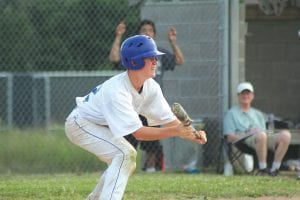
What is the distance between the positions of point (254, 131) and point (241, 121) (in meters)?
0.25

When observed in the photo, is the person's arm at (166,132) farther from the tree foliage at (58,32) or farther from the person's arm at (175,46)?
the tree foliage at (58,32)

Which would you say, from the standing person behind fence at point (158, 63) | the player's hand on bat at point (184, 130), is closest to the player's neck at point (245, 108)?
the standing person behind fence at point (158, 63)

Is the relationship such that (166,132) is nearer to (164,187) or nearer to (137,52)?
(137,52)

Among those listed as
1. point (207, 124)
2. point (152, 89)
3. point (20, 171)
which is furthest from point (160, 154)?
point (152, 89)

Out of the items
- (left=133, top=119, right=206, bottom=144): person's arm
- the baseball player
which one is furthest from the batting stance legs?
(left=133, top=119, right=206, bottom=144): person's arm

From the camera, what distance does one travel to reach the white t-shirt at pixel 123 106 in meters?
6.71

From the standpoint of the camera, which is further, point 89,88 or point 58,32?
point 58,32

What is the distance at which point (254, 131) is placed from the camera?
434 inches

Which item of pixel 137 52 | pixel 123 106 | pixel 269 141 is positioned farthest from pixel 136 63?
pixel 269 141

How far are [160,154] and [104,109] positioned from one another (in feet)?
15.7

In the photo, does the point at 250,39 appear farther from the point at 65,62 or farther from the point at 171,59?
the point at 65,62

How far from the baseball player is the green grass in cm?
136

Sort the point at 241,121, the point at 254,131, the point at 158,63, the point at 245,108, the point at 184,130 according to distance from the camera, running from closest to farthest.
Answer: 1. the point at 184,130
2. the point at 254,131
3. the point at 241,121
4. the point at 245,108
5. the point at 158,63

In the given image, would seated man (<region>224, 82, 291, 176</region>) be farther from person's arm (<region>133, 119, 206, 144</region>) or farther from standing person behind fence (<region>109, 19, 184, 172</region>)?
person's arm (<region>133, 119, 206, 144</region>)
